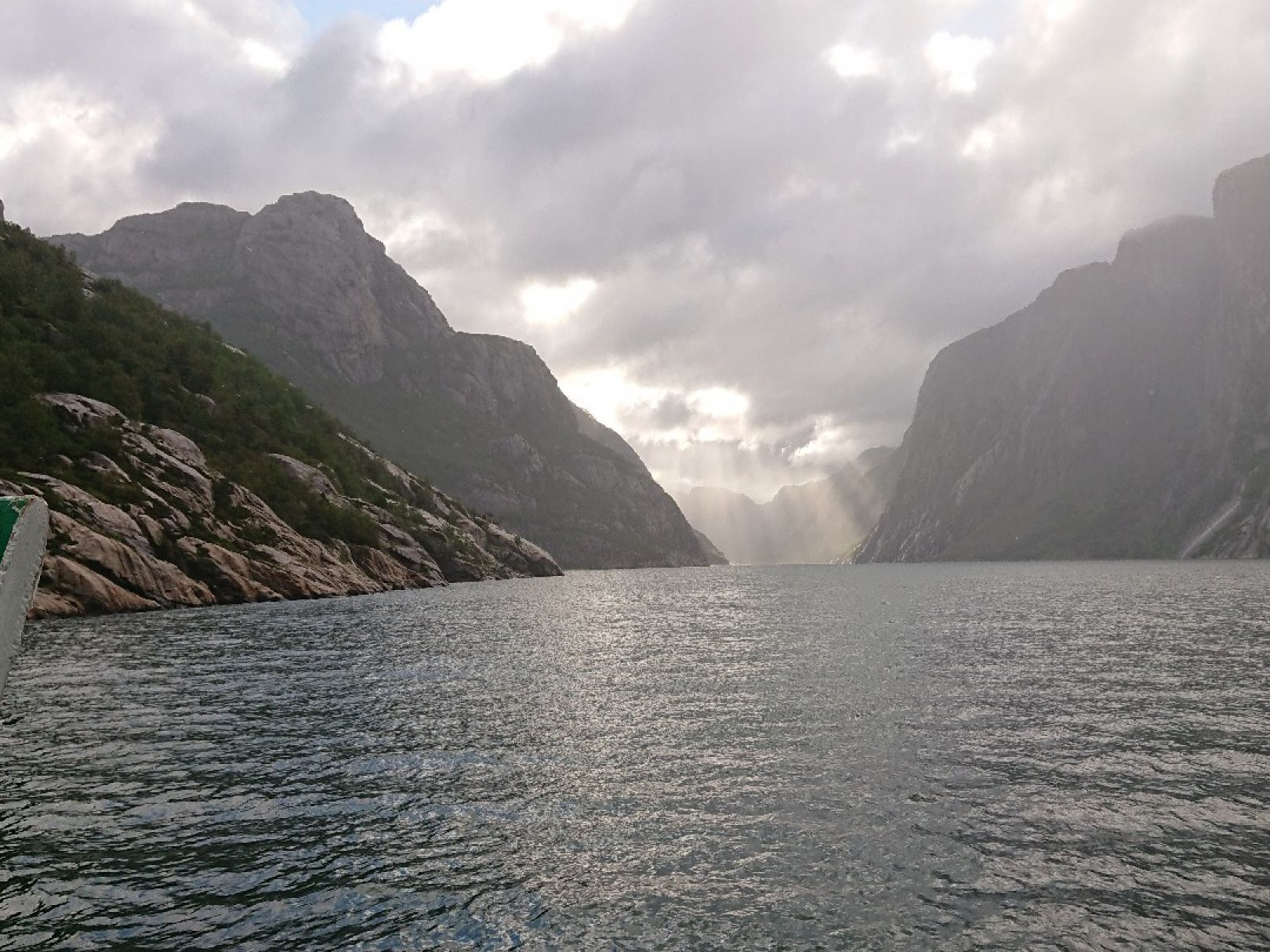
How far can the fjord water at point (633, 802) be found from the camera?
1259 centimetres

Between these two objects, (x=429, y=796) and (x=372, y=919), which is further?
(x=429, y=796)

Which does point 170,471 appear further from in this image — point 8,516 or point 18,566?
point 8,516

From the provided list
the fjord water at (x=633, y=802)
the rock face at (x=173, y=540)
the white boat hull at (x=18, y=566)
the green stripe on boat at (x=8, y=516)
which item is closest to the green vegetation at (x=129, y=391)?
the rock face at (x=173, y=540)

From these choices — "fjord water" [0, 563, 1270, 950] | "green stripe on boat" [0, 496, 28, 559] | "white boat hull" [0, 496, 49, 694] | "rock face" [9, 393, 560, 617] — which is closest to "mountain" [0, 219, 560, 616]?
"rock face" [9, 393, 560, 617]

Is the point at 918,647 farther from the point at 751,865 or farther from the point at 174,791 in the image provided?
the point at 174,791

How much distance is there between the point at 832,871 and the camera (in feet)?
47.7

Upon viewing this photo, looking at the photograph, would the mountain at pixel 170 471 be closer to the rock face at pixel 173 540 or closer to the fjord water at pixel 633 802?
the rock face at pixel 173 540

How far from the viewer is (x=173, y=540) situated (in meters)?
71.6

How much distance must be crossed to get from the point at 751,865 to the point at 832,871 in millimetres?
1448

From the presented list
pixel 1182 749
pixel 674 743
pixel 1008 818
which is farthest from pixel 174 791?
pixel 1182 749

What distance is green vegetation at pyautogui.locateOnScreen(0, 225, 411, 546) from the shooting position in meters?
71.9

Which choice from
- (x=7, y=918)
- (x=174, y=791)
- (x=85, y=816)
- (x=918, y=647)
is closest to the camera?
(x=7, y=918)

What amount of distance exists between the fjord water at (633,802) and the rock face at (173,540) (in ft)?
71.9

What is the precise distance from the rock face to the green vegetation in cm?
177
